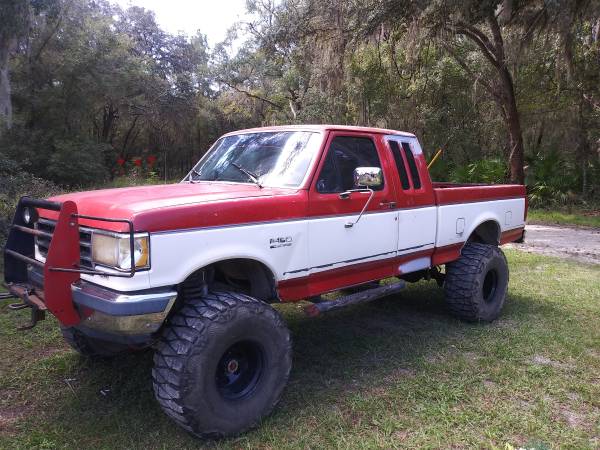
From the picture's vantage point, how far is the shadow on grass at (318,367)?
3.35 meters

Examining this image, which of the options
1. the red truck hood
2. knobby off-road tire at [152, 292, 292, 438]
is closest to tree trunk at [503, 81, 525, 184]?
the red truck hood

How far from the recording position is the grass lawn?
3.27 m

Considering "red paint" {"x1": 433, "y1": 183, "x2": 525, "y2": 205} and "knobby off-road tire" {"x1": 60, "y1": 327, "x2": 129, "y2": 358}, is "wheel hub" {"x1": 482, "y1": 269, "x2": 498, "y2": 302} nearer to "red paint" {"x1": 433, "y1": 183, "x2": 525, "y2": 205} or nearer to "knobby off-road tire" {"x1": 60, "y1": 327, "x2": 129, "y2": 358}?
"red paint" {"x1": 433, "y1": 183, "x2": 525, "y2": 205}

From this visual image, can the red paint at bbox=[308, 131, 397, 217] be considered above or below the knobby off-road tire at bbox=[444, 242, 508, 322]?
above

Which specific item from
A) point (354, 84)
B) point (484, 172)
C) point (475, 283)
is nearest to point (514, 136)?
point (484, 172)

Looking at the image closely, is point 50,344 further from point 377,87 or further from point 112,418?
point 377,87

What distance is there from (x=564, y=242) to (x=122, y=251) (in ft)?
35.4

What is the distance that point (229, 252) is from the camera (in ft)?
10.8

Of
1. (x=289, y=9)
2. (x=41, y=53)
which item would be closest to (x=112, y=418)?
(x=289, y=9)

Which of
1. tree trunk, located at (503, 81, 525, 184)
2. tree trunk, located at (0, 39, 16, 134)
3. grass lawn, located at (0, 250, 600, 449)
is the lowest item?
grass lawn, located at (0, 250, 600, 449)

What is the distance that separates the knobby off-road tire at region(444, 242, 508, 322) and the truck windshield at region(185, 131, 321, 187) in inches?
93.3

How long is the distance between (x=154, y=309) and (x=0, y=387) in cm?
181

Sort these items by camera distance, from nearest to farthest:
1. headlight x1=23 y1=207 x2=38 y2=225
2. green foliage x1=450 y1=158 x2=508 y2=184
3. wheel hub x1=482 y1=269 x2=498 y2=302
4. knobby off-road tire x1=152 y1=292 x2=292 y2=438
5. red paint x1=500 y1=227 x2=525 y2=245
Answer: knobby off-road tire x1=152 y1=292 x2=292 y2=438, headlight x1=23 y1=207 x2=38 y2=225, wheel hub x1=482 y1=269 x2=498 y2=302, red paint x1=500 y1=227 x2=525 y2=245, green foliage x1=450 y1=158 x2=508 y2=184

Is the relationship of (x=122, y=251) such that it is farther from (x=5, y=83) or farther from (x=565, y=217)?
(x=5, y=83)
